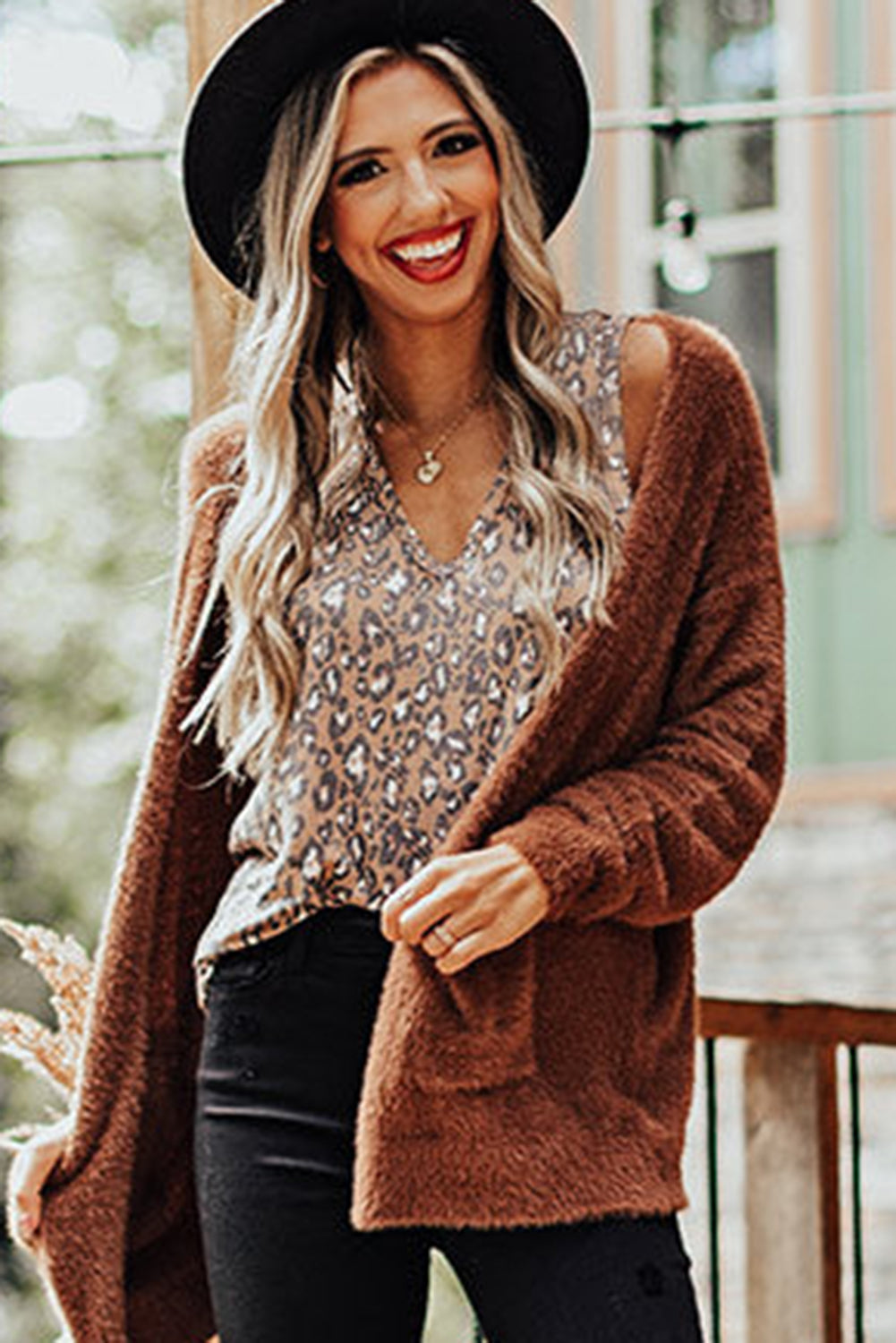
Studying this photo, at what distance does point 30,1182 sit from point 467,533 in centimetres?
76

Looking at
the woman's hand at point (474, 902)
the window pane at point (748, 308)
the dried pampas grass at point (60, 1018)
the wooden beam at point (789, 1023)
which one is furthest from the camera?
the window pane at point (748, 308)

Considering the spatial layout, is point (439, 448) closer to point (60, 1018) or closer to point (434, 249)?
point (434, 249)

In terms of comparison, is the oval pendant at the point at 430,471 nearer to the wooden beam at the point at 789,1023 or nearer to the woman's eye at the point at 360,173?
the woman's eye at the point at 360,173

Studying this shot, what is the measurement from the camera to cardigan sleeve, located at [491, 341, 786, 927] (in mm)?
1984

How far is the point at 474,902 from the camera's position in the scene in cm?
196

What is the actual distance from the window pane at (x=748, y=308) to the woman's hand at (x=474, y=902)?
16.9 feet

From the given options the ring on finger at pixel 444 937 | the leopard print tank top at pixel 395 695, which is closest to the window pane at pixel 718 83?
the leopard print tank top at pixel 395 695

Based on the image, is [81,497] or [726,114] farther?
[81,497]

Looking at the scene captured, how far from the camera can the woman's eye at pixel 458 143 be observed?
2.18 meters

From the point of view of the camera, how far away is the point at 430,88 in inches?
86.1

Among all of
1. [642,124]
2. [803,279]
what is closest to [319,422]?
[642,124]

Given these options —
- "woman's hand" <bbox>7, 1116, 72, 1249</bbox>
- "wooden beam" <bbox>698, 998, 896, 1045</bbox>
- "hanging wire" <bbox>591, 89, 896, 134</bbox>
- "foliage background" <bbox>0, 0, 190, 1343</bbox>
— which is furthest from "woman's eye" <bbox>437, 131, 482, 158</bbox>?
"foliage background" <bbox>0, 0, 190, 1343</bbox>

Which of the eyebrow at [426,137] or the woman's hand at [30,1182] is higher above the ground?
the eyebrow at [426,137]

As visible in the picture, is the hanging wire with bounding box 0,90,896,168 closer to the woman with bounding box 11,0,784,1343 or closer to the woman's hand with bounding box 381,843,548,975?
the woman with bounding box 11,0,784,1343
